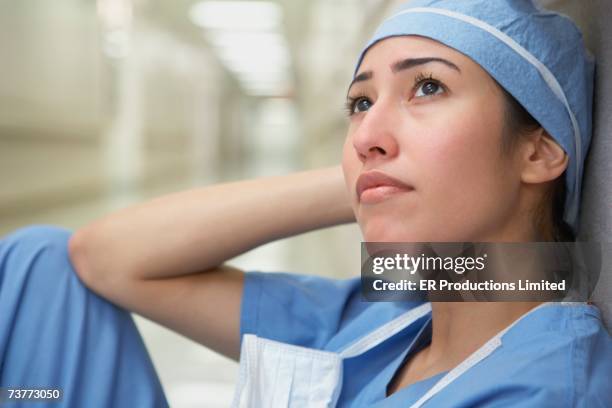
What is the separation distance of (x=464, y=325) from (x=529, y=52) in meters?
0.32

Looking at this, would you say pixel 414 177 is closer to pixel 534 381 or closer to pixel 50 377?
pixel 534 381

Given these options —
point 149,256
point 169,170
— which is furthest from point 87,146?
point 149,256

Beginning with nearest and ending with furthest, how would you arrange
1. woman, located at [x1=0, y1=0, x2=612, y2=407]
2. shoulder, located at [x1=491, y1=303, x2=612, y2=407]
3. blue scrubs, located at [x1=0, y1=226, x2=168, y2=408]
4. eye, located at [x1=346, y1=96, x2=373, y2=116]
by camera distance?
shoulder, located at [x1=491, y1=303, x2=612, y2=407] < woman, located at [x1=0, y1=0, x2=612, y2=407] < eye, located at [x1=346, y1=96, x2=373, y2=116] < blue scrubs, located at [x1=0, y1=226, x2=168, y2=408]

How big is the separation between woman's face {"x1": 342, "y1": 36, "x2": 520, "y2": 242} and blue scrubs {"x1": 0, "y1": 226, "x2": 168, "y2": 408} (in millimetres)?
476

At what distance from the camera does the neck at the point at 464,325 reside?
2.43 feet

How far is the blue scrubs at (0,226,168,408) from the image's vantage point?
A: 939mm

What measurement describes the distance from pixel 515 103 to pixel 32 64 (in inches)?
204

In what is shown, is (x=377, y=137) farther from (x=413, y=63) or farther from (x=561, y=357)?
(x=561, y=357)

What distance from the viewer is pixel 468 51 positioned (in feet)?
2.33

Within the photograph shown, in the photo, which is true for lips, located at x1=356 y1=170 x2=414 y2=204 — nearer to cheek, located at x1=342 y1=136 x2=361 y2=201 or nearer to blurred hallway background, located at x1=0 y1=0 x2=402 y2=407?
cheek, located at x1=342 y1=136 x2=361 y2=201

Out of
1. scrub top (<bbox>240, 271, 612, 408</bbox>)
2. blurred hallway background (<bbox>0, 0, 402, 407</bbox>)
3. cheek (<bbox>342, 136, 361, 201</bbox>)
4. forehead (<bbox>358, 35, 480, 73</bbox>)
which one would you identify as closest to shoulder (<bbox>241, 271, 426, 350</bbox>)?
scrub top (<bbox>240, 271, 612, 408</bbox>)

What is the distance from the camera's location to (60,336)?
955 mm

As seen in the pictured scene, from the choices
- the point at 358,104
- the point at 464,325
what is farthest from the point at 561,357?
the point at 358,104

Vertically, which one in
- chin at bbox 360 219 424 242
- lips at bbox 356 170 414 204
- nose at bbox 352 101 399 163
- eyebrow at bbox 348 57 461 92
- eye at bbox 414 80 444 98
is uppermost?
eyebrow at bbox 348 57 461 92
